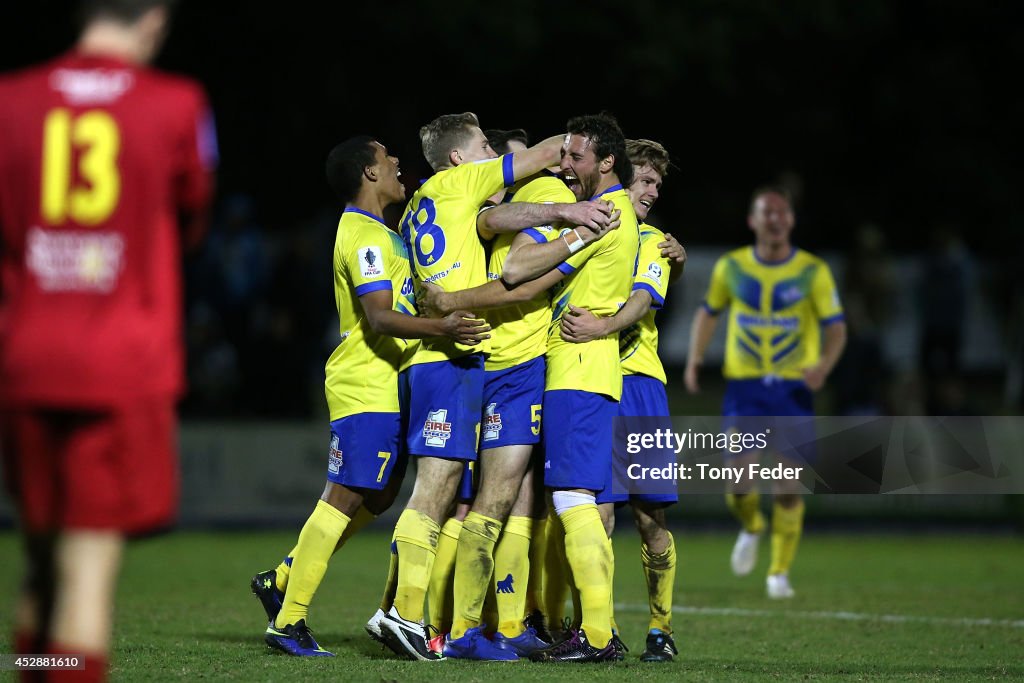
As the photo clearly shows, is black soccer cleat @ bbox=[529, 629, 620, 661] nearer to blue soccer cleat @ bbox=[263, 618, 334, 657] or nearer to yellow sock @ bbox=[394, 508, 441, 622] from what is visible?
→ yellow sock @ bbox=[394, 508, 441, 622]

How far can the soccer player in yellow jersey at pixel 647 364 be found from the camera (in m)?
7.29

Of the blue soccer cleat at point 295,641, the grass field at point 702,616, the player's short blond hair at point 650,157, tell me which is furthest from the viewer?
the player's short blond hair at point 650,157

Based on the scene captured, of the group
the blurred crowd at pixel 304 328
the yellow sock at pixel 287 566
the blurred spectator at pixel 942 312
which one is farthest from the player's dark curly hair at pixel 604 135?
the blurred spectator at pixel 942 312

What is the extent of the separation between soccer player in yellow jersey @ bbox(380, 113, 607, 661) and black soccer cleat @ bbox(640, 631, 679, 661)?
113cm

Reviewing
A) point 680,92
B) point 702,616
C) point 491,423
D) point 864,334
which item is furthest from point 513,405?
point 680,92

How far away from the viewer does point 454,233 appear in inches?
287

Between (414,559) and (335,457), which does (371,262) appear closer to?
(335,457)

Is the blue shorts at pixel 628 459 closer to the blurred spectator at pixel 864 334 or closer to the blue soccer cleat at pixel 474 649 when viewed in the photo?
the blue soccer cleat at pixel 474 649

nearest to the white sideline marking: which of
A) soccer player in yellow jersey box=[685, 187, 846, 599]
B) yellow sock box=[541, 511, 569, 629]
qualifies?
soccer player in yellow jersey box=[685, 187, 846, 599]

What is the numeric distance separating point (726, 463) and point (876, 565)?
169 inches

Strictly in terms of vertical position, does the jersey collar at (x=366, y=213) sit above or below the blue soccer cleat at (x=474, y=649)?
above

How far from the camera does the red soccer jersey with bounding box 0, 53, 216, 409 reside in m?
4.12

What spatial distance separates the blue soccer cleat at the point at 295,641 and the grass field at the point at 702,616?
7 cm

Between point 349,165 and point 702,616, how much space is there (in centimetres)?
398
